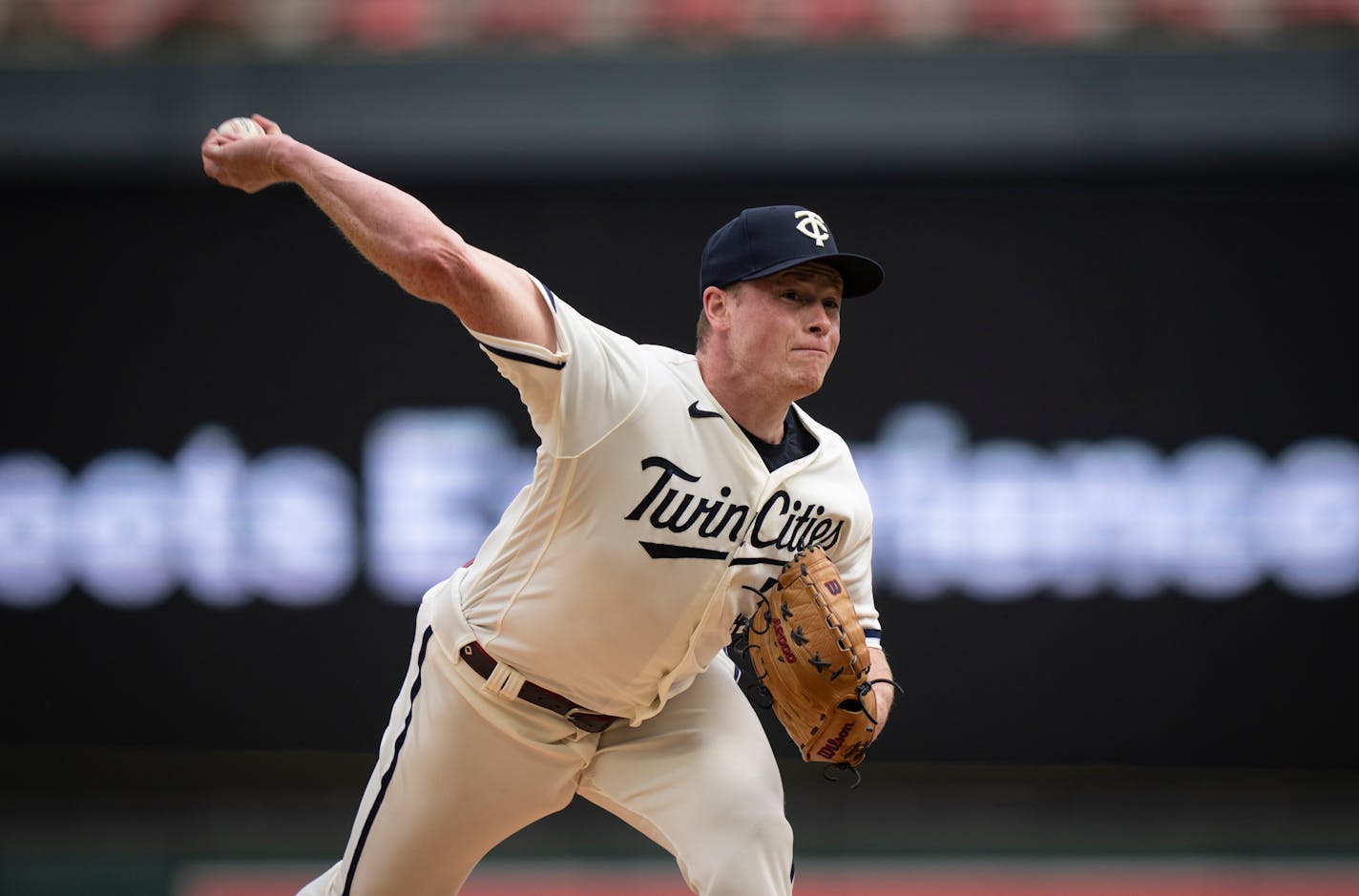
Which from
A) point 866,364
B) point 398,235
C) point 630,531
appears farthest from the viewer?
point 866,364

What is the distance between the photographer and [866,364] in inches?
263

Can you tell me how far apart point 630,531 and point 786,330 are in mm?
539

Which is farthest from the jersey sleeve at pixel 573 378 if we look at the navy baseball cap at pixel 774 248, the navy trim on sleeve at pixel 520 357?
the navy baseball cap at pixel 774 248

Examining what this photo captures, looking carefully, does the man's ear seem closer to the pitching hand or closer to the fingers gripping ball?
the fingers gripping ball

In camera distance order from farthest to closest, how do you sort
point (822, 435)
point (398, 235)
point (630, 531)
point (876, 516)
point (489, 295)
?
1. point (876, 516)
2. point (822, 435)
3. point (630, 531)
4. point (489, 295)
5. point (398, 235)

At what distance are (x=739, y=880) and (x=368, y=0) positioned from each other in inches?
221

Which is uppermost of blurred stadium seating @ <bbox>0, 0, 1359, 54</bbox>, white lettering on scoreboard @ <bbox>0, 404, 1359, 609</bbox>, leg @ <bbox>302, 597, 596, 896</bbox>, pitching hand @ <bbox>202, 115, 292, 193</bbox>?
blurred stadium seating @ <bbox>0, 0, 1359, 54</bbox>

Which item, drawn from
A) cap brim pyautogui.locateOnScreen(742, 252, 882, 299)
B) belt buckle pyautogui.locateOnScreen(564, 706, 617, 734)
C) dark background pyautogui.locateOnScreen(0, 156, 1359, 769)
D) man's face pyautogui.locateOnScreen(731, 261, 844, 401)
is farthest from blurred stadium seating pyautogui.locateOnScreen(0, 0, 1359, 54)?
belt buckle pyautogui.locateOnScreen(564, 706, 617, 734)

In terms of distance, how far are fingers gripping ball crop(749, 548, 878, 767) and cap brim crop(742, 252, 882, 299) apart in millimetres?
587

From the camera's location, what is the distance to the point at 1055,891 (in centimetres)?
472

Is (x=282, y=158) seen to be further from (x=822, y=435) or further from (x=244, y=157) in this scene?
(x=822, y=435)

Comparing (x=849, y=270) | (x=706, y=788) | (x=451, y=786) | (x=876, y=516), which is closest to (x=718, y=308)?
(x=849, y=270)

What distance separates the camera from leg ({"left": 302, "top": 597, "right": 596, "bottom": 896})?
9.62 ft

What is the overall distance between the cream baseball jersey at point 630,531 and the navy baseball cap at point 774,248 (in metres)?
0.24
